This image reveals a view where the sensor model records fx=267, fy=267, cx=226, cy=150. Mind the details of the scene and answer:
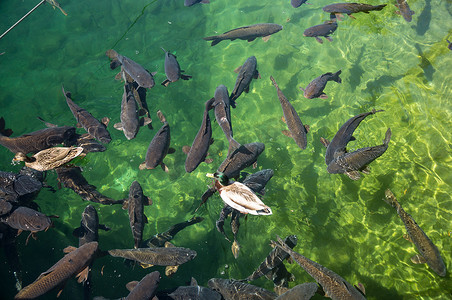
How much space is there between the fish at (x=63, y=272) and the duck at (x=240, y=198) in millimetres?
3193

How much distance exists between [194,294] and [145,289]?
84cm

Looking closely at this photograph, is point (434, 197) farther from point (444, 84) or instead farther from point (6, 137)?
point (6, 137)

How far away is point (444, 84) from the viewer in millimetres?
7297

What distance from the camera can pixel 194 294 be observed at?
4.67 meters

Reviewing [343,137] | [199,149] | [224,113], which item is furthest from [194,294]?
[343,137]

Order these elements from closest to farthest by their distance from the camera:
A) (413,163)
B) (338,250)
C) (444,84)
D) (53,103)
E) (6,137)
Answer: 1. (338,250)
2. (6,137)
3. (413,163)
4. (444,84)
5. (53,103)

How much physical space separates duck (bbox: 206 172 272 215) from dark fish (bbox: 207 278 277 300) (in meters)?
2.03

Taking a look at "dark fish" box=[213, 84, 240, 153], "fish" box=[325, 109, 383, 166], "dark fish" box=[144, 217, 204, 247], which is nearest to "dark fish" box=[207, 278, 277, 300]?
"dark fish" box=[144, 217, 204, 247]

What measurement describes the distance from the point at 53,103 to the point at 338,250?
29.0 ft

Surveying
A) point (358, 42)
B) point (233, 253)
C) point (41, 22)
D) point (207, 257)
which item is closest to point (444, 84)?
point (358, 42)

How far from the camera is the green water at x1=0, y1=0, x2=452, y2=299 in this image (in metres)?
5.52

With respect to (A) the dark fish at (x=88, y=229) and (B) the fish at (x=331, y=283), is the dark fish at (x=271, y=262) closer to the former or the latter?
(B) the fish at (x=331, y=283)

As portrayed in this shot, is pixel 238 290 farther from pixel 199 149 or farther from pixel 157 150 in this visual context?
pixel 157 150

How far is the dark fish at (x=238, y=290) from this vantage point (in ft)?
14.8
